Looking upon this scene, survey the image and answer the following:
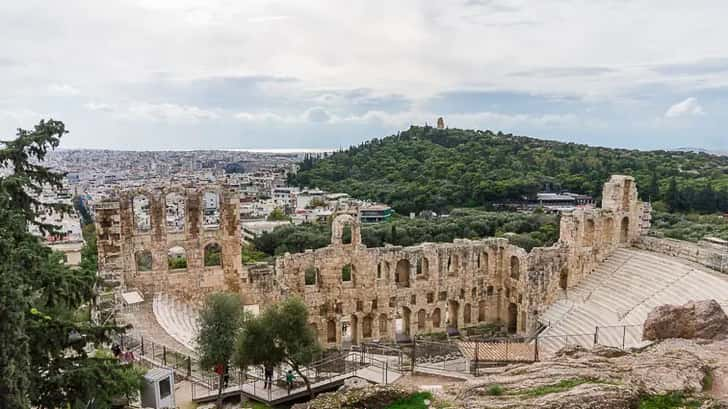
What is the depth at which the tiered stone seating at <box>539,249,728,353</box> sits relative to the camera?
24.0 metres

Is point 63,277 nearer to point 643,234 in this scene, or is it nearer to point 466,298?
point 466,298

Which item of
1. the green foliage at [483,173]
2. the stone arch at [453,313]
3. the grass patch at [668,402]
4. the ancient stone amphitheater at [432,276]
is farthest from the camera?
the green foliage at [483,173]

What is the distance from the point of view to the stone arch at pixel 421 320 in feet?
101

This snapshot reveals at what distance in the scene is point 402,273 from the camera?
102 ft

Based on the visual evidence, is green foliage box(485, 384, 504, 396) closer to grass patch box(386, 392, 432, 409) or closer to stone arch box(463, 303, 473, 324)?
grass patch box(386, 392, 432, 409)

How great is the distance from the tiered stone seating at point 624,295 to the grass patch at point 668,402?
11086 mm

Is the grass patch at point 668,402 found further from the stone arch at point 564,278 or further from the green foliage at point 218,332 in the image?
the stone arch at point 564,278

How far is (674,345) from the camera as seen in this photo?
15.6 meters

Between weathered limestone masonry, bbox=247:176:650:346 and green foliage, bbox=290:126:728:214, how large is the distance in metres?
31.6

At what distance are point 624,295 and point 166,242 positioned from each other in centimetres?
2160

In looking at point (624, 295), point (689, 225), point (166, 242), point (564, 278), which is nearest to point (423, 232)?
point (564, 278)

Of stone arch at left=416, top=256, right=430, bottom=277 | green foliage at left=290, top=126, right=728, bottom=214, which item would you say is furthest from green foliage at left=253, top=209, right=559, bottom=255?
stone arch at left=416, top=256, right=430, bottom=277

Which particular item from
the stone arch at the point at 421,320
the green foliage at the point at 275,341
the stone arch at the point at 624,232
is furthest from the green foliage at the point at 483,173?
the green foliage at the point at 275,341

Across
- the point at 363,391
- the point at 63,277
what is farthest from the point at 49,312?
the point at 363,391
